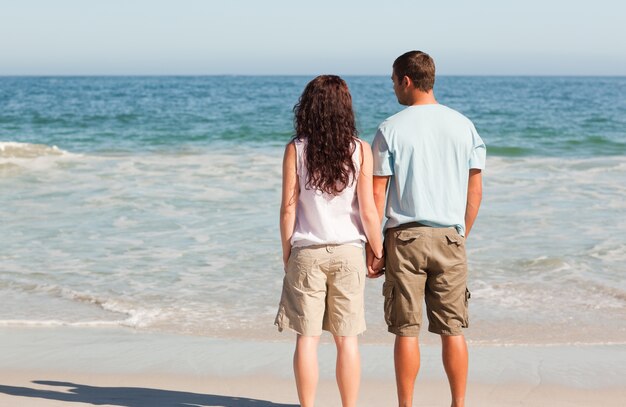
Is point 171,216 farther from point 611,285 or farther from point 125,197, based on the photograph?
point 611,285

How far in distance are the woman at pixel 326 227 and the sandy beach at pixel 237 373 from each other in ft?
2.49

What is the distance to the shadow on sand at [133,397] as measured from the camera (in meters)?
4.14

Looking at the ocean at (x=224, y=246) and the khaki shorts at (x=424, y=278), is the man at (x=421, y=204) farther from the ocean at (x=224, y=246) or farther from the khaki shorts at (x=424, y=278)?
the ocean at (x=224, y=246)

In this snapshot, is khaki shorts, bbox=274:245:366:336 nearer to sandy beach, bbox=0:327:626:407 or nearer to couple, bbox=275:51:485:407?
couple, bbox=275:51:485:407

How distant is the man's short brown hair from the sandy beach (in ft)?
5.32

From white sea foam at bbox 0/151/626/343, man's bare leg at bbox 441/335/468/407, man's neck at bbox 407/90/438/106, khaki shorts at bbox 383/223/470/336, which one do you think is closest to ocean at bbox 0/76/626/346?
white sea foam at bbox 0/151/626/343

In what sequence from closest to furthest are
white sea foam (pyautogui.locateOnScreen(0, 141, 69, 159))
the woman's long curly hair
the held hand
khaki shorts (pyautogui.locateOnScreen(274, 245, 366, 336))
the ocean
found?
the woman's long curly hair
khaki shorts (pyautogui.locateOnScreen(274, 245, 366, 336))
the held hand
the ocean
white sea foam (pyautogui.locateOnScreen(0, 141, 69, 159))

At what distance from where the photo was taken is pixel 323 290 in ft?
11.3

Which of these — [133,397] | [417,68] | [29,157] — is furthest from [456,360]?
[29,157]

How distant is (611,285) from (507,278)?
32.4 inches

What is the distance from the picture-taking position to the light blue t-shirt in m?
3.46

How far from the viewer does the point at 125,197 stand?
441 inches

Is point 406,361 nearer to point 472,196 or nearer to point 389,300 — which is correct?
point 389,300

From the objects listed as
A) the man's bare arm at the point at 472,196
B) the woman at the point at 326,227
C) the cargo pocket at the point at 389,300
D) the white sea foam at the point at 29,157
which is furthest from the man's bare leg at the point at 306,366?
the white sea foam at the point at 29,157
